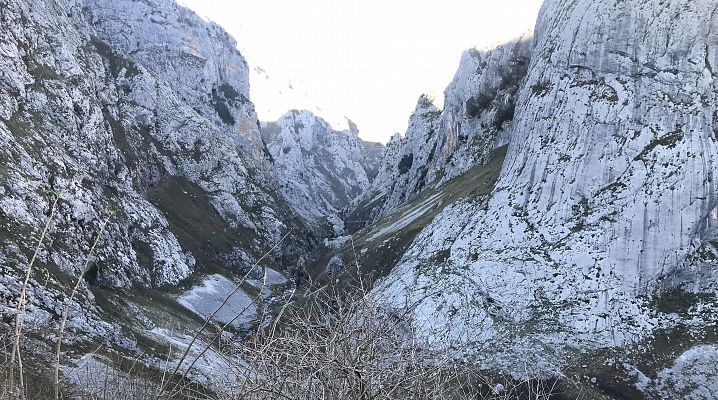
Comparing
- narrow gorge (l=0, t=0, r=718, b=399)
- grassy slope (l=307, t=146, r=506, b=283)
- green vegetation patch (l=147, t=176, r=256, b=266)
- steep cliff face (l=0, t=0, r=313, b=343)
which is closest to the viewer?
narrow gorge (l=0, t=0, r=718, b=399)

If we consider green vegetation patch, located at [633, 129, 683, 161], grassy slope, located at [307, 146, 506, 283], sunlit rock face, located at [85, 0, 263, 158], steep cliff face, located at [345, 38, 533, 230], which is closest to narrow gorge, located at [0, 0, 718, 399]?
green vegetation patch, located at [633, 129, 683, 161]

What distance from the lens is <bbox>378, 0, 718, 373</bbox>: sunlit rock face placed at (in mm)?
31797

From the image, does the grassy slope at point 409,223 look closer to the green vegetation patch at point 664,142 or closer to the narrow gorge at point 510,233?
the narrow gorge at point 510,233

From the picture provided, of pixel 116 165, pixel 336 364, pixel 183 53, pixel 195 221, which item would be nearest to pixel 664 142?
pixel 336 364

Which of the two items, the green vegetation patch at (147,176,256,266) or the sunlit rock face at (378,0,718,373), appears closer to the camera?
the sunlit rock face at (378,0,718,373)

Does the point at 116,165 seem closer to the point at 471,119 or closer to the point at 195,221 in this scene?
the point at 195,221

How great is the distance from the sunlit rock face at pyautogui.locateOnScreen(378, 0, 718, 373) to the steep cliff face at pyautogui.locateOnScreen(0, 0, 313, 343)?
88.5 feet

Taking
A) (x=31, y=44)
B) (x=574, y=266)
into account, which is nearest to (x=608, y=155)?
(x=574, y=266)

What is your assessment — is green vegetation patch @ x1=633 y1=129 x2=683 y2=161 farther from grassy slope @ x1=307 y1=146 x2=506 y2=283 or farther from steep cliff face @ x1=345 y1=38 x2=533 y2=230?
steep cliff face @ x1=345 y1=38 x2=533 y2=230

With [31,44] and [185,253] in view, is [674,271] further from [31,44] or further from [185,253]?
[31,44]

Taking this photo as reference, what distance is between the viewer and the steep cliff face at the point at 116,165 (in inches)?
1368

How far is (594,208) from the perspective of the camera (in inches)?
1448

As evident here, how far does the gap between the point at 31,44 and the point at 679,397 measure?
76418 mm

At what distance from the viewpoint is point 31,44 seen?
59219 millimetres
